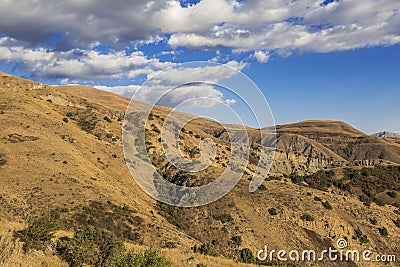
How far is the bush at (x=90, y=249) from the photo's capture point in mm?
17766

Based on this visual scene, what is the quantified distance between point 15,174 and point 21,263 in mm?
34279

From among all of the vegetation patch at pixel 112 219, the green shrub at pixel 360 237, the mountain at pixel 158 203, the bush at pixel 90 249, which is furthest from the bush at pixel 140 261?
the green shrub at pixel 360 237

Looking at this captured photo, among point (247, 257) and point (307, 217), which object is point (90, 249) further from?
point (307, 217)

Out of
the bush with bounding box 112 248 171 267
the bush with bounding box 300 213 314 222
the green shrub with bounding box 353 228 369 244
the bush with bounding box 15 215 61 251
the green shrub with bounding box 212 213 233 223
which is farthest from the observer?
the bush with bounding box 300 213 314 222

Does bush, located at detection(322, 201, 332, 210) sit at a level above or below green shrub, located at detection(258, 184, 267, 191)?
below

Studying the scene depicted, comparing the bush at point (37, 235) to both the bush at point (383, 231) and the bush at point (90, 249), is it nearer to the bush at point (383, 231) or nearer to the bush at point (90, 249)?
the bush at point (90, 249)

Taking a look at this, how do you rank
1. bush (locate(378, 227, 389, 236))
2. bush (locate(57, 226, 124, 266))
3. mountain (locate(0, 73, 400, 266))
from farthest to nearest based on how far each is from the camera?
bush (locate(378, 227, 389, 236)), mountain (locate(0, 73, 400, 266)), bush (locate(57, 226, 124, 266))

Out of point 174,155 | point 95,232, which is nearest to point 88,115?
point 174,155

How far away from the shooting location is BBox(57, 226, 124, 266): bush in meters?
17.8

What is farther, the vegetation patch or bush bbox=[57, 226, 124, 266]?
the vegetation patch

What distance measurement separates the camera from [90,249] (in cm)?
1852

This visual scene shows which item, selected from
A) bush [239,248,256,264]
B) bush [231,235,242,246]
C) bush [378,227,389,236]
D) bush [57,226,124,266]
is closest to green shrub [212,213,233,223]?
bush [231,235,242,246]

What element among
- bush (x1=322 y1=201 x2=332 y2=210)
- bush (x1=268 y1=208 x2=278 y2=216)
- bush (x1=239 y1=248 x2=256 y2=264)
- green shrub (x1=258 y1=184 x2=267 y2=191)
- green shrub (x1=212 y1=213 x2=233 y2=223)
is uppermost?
green shrub (x1=258 y1=184 x2=267 y2=191)

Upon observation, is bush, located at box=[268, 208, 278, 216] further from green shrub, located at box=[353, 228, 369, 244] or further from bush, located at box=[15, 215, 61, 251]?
bush, located at box=[15, 215, 61, 251]
